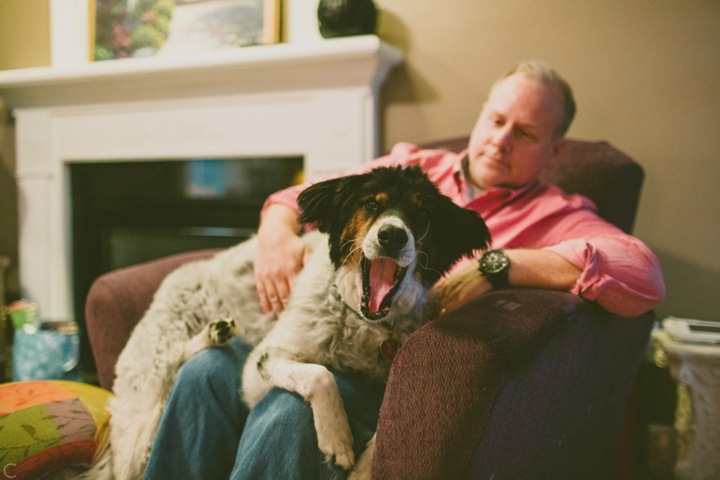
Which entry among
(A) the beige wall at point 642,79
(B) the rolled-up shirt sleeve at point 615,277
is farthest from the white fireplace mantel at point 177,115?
(B) the rolled-up shirt sleeve at point 615,277

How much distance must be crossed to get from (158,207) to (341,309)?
1953 mm

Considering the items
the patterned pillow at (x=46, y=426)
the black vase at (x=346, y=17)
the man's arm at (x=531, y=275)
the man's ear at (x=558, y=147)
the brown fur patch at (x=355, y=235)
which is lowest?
the patterned pillow at (x=46, y=426)

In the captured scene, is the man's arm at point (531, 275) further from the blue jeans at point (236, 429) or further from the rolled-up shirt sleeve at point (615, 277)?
the blue jeans at point (236, 429)

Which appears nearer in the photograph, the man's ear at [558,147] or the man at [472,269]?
the man at [472,269]

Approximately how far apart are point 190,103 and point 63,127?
92cm

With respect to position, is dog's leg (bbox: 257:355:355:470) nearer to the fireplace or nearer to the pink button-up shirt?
the pink button-up shirt

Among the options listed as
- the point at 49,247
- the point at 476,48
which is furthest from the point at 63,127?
the point at 476,48

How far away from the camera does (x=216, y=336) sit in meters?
1.27

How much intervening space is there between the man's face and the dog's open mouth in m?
0.63

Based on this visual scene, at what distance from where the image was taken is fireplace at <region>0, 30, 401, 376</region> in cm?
215

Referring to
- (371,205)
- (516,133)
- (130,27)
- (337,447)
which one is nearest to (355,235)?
(371,205)

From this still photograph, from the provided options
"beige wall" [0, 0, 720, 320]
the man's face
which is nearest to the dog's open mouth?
the man's face

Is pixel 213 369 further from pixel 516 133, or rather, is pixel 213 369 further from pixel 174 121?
pixel 174 121

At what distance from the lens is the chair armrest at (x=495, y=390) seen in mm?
746
